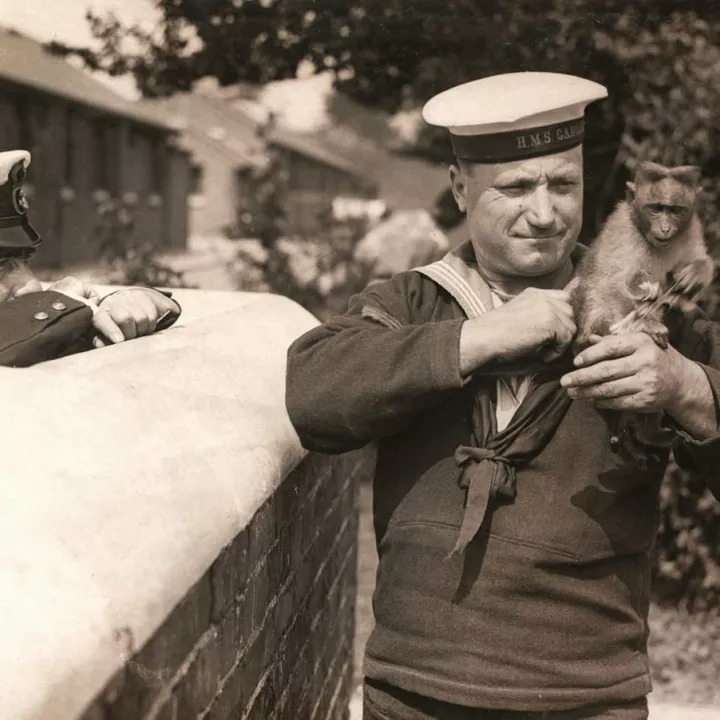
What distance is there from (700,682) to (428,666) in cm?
323

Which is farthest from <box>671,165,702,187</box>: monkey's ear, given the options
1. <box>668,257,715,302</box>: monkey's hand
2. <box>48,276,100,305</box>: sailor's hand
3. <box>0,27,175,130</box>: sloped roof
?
<box>0,27,175,130</box>: sloped roof

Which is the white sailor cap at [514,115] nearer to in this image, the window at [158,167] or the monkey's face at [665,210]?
the monkey's face at [665,210]

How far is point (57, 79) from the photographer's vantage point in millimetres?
5105

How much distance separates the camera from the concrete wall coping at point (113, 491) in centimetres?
137

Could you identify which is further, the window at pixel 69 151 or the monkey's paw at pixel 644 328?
the window at pixel 69 151

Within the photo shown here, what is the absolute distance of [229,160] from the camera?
19.2 ft

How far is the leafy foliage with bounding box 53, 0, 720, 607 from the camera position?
4.68m

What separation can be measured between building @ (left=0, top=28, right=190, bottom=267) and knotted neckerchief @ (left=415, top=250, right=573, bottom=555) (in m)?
3.79

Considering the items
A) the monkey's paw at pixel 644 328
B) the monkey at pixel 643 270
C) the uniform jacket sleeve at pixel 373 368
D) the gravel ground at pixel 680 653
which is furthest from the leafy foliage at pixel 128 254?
the monkey's paw at pixel 644 328

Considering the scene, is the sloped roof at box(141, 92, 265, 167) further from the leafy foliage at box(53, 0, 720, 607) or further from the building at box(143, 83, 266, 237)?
the leafy foliage at box(53, 0, 720, 607)

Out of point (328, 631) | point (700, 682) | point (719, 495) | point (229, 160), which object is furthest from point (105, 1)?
point (700, 682)

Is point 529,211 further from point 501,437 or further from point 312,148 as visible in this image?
point 312,148

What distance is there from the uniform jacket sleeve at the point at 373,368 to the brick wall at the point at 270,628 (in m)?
0.36

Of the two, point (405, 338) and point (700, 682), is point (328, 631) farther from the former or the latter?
point (700, 682)
